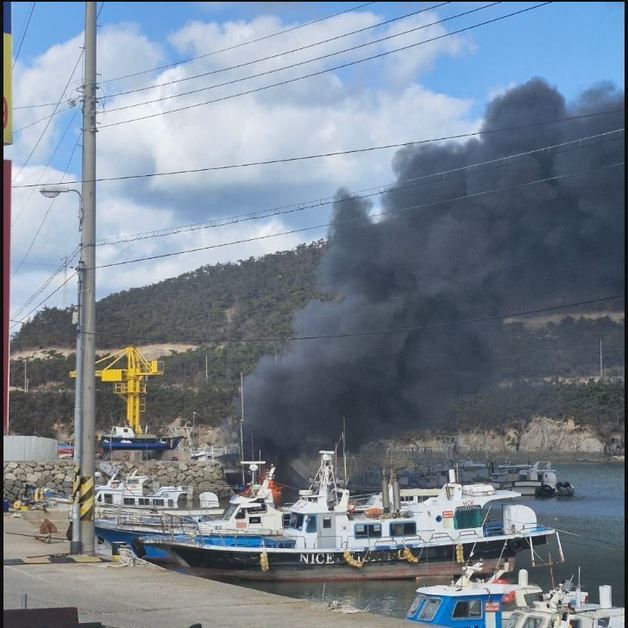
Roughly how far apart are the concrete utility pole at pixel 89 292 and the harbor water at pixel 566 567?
7.88 metres

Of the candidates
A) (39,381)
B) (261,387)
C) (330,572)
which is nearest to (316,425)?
(261,387)

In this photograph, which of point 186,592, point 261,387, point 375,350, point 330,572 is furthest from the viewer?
point 261,387

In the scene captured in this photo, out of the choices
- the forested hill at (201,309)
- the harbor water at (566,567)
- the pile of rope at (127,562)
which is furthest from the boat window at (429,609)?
the forested hill at (201,309)

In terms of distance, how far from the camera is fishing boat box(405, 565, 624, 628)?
17500 millimetres

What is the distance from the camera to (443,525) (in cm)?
3138

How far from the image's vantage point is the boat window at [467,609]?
19875mm

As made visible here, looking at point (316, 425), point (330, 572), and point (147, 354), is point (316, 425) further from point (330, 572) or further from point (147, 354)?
point (147, 354)

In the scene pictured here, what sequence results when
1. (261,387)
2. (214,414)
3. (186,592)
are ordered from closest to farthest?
(186,592) → (261,387) → (214,414)

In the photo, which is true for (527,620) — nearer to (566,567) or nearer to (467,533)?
(467,533)

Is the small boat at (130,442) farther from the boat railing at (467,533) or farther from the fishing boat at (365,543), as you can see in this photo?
the boat railing at (467,533)

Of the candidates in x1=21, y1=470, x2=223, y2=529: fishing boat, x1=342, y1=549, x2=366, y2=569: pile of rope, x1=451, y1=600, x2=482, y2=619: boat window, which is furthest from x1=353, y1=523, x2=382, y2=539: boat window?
x1=451, y1=600, x2=482, y2=619: boat window

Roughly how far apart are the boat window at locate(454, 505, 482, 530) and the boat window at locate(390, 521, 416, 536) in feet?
4.70

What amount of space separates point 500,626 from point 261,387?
128 ft

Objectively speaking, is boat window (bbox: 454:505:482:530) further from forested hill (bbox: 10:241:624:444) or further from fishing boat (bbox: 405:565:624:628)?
forested hill (bbox: 10:241:624:444)
